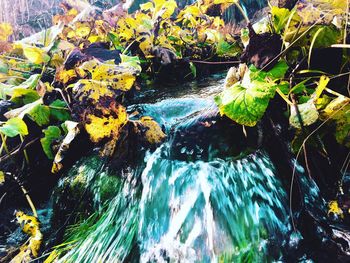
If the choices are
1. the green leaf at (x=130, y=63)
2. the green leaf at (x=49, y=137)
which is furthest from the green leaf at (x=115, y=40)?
the green leaf at (x=49, y=137)

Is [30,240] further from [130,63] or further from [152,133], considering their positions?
[130,63]

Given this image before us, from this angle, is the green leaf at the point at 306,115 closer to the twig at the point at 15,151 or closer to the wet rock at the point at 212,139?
the wet rock at the point at 212,139

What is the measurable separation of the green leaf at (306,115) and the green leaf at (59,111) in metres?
1.43

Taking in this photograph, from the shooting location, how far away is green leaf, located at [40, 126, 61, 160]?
169 centimetres

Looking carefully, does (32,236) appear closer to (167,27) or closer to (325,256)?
(325,256)

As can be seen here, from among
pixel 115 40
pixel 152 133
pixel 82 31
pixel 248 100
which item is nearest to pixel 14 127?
pixel 152 133

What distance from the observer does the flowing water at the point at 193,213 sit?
121 centimetres

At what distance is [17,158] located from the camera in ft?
5.95

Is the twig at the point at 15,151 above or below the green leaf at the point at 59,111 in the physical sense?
below

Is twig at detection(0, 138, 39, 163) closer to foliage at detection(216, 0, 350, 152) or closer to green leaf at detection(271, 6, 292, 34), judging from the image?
foliage at detection(216, 0, 350, 152)

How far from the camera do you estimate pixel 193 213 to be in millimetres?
1275

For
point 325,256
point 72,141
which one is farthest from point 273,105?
point 72,141

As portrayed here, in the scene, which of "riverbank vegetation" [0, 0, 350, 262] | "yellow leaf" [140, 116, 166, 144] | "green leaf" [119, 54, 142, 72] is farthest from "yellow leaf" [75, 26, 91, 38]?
"yellow leaf" [140, 116, 166, 144]

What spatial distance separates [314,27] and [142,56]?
1811mm
